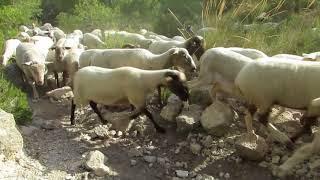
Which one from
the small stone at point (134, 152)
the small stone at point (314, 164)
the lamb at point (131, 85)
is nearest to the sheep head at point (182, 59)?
the lamb at point (131, 85)

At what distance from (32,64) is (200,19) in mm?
6658

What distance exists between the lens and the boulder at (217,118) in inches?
267

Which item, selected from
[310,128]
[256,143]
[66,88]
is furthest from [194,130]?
[66,88]

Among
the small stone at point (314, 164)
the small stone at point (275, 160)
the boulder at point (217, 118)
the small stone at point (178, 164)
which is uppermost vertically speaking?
the boulder at point (217, 118)

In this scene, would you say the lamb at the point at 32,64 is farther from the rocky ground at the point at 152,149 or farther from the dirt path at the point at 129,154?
the dirt path at the point at 129,154

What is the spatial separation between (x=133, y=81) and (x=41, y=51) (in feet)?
13.2

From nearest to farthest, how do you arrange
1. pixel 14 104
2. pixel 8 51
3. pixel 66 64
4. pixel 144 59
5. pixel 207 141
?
pixel 207 141 < pixel 14 104 < pixel 144 59 < pixel 66 64 < pixel 8 51

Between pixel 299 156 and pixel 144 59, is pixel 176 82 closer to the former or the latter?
pixel 144 59

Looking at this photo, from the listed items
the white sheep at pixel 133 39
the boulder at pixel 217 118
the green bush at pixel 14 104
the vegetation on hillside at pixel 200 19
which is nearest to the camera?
the boulder at pixel 217 118

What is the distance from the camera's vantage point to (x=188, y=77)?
836 centimetres

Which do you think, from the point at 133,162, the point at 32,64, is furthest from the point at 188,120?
the point at 32,64

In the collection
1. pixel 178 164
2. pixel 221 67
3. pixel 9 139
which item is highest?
pixel 221 67

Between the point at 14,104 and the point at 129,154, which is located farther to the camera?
the point at 14,104

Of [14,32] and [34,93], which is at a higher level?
[14,32]
